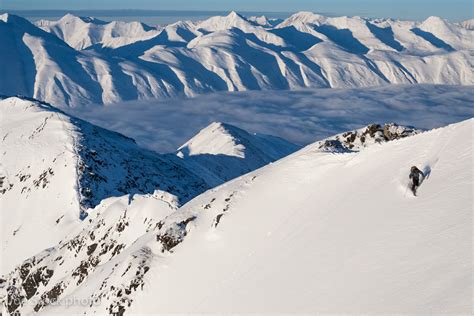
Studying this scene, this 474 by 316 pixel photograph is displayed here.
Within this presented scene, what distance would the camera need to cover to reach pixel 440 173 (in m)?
23.6

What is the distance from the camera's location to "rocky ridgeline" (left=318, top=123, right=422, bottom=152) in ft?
112

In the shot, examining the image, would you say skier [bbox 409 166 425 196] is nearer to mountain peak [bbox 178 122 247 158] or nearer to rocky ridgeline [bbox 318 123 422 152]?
rocky ridgeline [bbox 318 123 422 152]

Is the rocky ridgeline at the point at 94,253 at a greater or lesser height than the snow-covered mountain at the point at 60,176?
lesser

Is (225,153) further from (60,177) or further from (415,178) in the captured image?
(415,178)

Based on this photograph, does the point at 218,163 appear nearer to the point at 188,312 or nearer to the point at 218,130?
the point at 218,130

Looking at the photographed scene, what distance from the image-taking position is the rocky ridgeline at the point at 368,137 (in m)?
34.2

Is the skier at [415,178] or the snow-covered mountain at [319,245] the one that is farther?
the skier at [415,178]

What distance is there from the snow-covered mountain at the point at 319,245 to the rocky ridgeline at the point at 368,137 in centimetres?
58

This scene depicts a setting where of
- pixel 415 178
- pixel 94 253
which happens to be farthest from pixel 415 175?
pixel 94 253

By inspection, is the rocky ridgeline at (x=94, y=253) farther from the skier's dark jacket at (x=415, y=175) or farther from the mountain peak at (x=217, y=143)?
the mountain peak at (x=217, y=143)

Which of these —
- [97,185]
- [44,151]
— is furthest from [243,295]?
[44,151]

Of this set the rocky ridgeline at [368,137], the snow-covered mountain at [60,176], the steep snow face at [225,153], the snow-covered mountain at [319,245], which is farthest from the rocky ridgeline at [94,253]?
the steep snow face at [225,153]

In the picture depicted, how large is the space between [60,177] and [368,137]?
158ft

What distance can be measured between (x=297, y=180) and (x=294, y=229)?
17.5 feet
